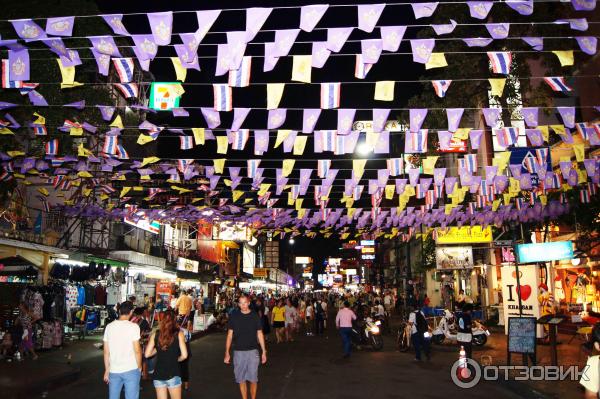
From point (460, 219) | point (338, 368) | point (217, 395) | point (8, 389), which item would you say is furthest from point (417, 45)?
point (460, 219)

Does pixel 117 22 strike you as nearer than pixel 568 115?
Yes

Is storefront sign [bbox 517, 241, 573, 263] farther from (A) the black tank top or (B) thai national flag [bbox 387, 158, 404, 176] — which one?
(A) the black tank top

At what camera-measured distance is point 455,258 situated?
26.6m

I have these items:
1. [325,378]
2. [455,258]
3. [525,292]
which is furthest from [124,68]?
[455,258]

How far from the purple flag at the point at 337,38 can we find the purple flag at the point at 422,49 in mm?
1532

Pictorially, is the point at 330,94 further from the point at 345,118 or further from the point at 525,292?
the point at 525,292

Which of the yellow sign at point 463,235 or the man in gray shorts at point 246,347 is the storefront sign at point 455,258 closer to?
the yellow sign at point 463,235

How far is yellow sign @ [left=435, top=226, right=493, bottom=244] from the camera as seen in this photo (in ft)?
86.3

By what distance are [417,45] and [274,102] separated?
310 centimetres

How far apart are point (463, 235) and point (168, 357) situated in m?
22.5

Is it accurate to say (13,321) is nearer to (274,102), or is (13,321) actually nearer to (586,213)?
(274,102)

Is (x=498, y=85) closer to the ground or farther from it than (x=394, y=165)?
farther from it

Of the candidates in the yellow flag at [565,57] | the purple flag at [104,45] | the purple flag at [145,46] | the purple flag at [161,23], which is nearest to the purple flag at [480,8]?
the yellow flag at [565,57]
